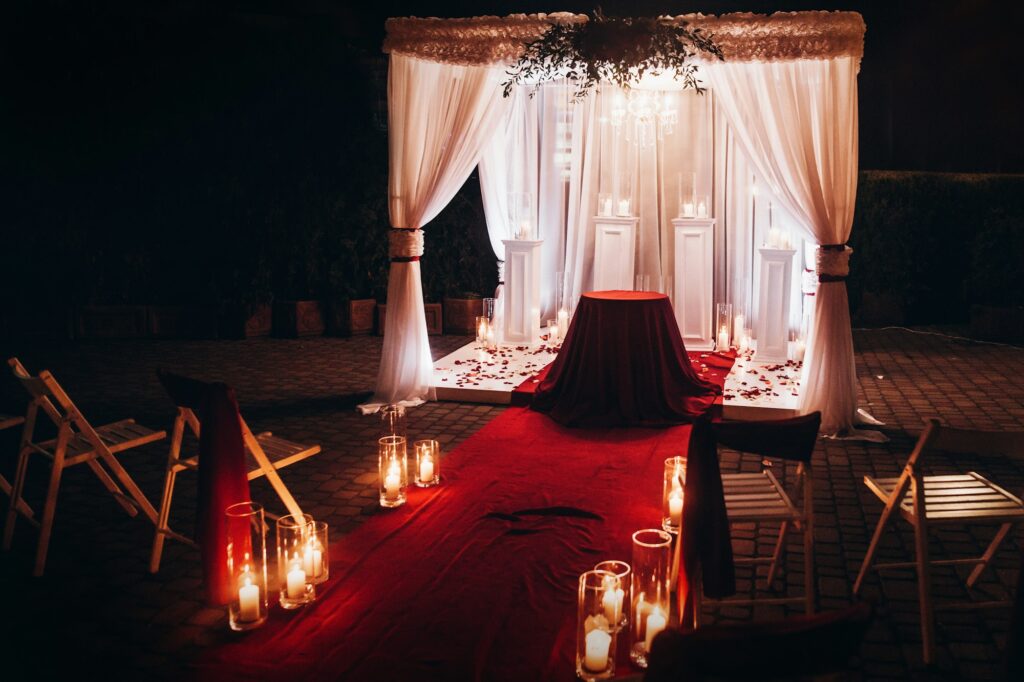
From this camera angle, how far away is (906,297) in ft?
34.6

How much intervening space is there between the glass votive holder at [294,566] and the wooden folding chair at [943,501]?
223cm

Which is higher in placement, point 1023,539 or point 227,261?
point 227,261

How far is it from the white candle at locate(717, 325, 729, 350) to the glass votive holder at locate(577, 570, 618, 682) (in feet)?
18.7

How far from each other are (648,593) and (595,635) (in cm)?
28

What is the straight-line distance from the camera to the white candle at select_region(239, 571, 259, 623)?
3.38m

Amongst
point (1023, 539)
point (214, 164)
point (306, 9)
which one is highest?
point (306, 9)

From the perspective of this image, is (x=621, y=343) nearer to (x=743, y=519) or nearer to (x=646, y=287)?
(x=646, y=287)

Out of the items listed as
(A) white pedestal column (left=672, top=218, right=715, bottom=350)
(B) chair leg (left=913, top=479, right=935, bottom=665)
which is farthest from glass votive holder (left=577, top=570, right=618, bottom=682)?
(A) white pedestal column (left=672, top=218, right=715, bottom=350)

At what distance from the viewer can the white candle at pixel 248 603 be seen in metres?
3.38

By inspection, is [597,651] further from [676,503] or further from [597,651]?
[676,503]

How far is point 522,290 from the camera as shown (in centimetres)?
866

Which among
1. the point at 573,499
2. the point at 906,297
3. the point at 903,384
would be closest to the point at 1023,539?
the point at 573,499

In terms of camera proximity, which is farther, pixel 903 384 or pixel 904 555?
pixel 903 384

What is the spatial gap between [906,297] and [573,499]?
737cm
